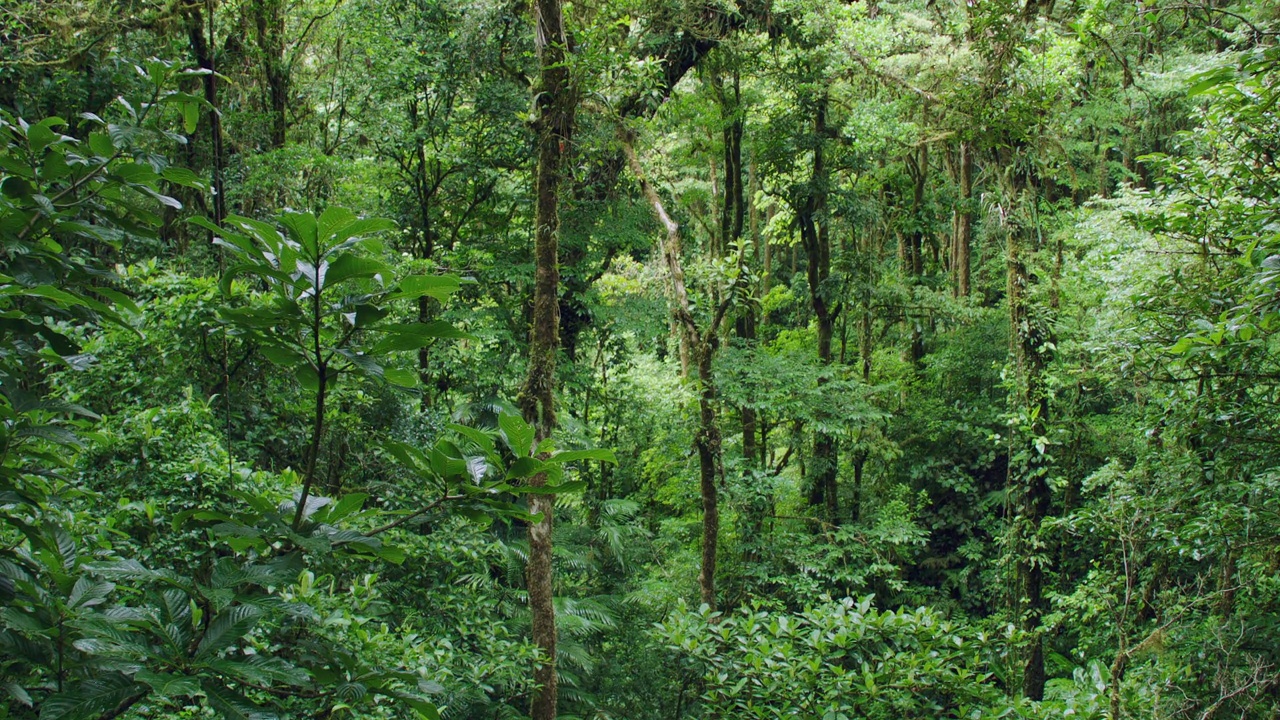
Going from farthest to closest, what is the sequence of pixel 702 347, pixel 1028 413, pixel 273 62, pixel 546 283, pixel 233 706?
1. pixel 273 62
2. pixel 1028 413
3. pixel 702 347
4. pixel 546 283
5. pixel 233 706

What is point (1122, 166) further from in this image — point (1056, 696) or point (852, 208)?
point (1056, 696)

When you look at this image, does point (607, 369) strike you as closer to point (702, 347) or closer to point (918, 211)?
point (702, 347)

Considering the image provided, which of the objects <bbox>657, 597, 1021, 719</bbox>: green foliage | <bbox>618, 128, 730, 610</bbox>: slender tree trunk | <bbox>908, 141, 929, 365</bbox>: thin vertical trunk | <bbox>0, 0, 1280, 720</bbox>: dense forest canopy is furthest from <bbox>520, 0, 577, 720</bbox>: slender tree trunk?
<bbox>908, 141, 929, 365</bbox>: thin vertical trunk

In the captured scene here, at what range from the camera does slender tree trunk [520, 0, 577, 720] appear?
403 cm

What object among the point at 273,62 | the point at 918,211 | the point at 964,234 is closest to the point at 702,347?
the point at 273,62

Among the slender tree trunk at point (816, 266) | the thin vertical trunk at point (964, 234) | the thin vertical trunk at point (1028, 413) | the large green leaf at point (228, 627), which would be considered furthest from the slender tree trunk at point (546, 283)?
the thin vertical trunk at point (964, 234)

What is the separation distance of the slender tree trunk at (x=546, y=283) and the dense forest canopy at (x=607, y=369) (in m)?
0.03

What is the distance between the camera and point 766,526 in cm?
822

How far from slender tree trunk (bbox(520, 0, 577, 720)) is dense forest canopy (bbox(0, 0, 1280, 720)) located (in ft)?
0.10

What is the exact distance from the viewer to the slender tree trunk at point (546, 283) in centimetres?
403

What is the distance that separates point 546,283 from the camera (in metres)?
4.13

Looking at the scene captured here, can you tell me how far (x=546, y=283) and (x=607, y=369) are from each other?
5.95m

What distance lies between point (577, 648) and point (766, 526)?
9.67 feet

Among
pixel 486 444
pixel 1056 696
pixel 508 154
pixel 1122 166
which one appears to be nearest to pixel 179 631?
pixel 486 444
